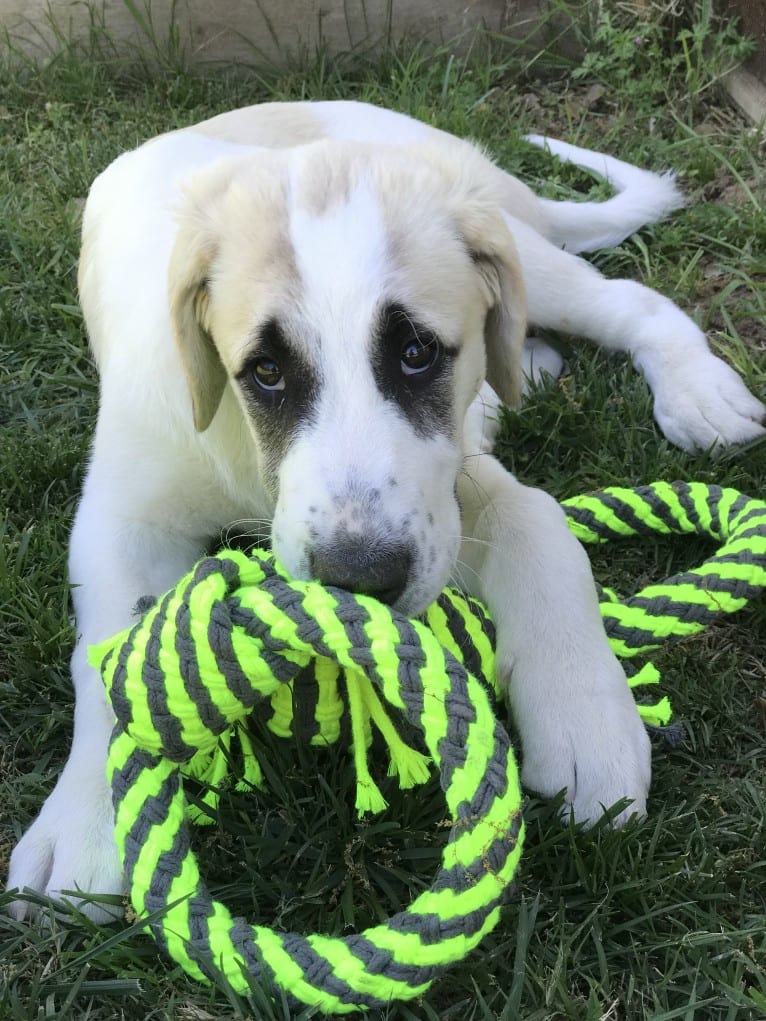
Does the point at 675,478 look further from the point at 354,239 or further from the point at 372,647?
the point at 372,647

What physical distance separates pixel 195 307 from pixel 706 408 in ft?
5.44

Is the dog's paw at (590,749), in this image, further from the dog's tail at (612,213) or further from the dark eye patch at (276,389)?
the dog's tail at (612,213)

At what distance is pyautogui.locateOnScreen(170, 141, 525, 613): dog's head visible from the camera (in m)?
1.95

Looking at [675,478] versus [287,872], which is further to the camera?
[675,478]

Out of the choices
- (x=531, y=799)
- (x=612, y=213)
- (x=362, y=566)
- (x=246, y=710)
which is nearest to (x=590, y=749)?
(x=531, y=799)

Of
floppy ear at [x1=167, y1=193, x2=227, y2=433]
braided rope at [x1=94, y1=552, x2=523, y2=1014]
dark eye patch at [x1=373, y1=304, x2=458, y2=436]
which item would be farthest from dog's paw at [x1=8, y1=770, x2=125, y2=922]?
dark eye patch at [x1=373, y1=304, x2=458, y2=436]

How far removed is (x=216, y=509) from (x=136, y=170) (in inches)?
50.9

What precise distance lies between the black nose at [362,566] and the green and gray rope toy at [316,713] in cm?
10

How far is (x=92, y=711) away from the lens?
2.23 metres

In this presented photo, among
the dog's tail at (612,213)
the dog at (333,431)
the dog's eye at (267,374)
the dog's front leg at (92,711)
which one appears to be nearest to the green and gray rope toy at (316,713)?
the dog at (333,431)

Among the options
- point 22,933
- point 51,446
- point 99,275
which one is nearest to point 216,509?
point 51,446

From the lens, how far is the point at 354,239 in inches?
85.0

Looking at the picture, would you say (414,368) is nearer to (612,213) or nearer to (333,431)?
(333,431)

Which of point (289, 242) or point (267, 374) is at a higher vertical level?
point (289, 242)
